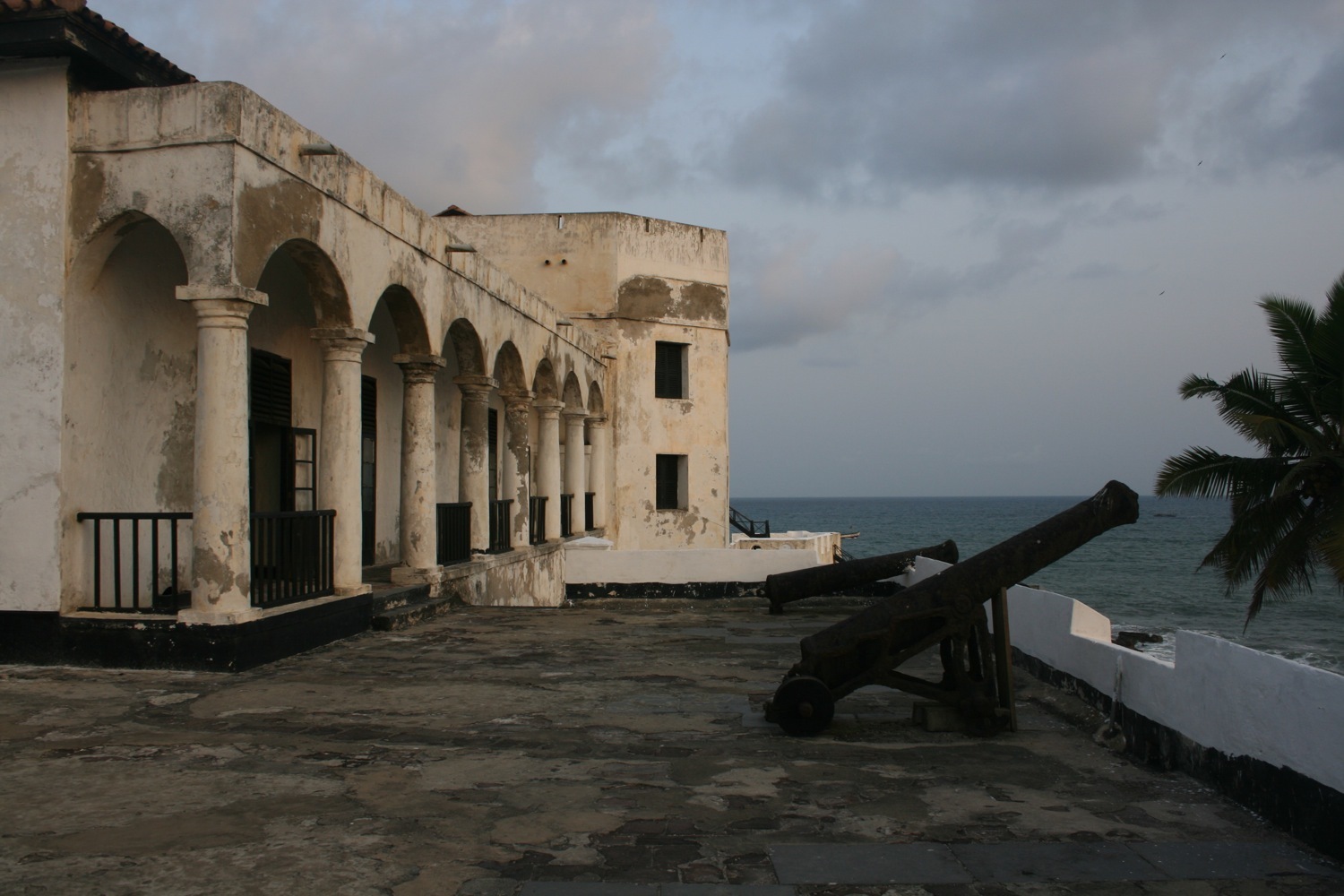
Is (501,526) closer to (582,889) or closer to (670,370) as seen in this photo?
(670,370)

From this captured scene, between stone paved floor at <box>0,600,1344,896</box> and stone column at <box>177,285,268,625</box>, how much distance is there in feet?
1.84

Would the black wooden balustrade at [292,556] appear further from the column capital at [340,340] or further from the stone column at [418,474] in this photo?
the stone column at [418,474]

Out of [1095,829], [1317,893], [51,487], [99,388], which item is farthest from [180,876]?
[99,388]

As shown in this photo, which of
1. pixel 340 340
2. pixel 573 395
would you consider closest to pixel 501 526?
pixel 573 395

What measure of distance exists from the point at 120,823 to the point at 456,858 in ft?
4.62

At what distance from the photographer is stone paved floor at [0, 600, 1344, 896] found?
400 cm

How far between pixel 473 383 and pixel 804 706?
8664 mm

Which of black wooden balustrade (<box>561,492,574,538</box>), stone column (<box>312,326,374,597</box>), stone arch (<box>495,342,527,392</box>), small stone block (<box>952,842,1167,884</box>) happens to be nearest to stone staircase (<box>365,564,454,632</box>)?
stone column (<box>312,326,374,597</box>)

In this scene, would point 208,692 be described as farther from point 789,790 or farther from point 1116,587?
point 1116,587

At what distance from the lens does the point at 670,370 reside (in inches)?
960

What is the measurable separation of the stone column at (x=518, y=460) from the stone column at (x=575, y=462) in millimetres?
4070

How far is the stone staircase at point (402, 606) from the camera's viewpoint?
34.8ft

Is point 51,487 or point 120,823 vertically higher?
point 51,487

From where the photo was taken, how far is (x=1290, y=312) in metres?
13.1
